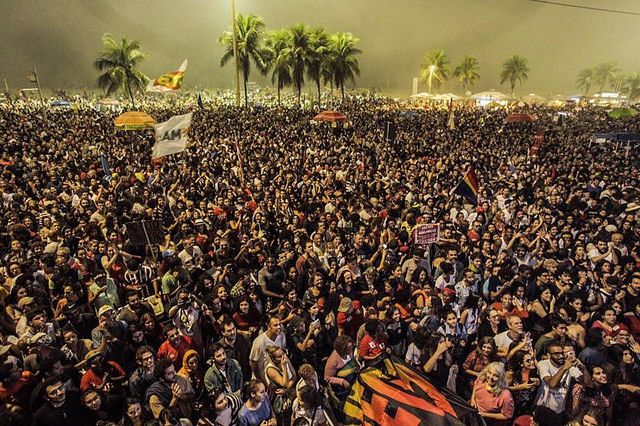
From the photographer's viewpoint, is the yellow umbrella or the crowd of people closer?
the crowd of people

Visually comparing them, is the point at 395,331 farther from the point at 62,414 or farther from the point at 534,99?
the point at 534,99

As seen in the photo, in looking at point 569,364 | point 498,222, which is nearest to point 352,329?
point 569,364

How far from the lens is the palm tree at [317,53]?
1752 inches

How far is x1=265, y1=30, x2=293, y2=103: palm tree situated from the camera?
1799 inches

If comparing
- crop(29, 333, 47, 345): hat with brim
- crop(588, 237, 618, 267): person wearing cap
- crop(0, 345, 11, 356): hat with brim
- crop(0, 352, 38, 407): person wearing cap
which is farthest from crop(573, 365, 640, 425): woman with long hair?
crop(0, 345, 11, 356): hat with brim

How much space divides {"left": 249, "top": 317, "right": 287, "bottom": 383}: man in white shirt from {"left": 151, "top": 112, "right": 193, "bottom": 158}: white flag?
21.0 ft

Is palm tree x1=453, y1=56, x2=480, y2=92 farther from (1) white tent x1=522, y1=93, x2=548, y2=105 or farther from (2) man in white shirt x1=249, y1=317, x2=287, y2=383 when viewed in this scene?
(2) man in white shirt x1=249, y1=317, x2=287, y2=383

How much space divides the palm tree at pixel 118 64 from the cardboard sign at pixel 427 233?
42.5 meters

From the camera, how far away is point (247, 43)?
42.5m

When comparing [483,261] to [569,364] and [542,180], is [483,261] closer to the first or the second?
[569,364]

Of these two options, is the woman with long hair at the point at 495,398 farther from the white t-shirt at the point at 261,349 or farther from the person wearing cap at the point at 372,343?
the white t-shirt at the point at 261,349

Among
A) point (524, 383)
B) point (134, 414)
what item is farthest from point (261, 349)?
point (524, 383)

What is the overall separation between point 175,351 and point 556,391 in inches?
166

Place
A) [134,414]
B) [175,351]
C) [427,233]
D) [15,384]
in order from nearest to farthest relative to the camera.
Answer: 1. [134,414]
2. [15,384]
3. [175,351]
4. [427,233]
